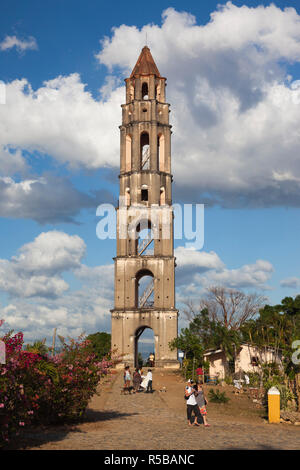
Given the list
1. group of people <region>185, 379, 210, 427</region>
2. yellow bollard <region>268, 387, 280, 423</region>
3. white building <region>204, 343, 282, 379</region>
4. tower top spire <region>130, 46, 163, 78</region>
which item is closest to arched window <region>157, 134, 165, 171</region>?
tower top spire <region>130, 46, 163, 78</region>

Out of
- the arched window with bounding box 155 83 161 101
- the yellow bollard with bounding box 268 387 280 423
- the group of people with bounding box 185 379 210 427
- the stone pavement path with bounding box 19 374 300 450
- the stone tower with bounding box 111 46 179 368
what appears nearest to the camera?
the stone pavement path with bounding box 19 374 300 450

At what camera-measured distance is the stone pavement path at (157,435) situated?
12.0m

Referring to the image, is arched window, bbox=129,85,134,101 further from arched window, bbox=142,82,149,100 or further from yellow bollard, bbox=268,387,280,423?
yellow bollard, bbox=268,387,280,423

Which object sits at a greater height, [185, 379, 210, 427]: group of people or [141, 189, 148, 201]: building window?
[141, 189, 148, 201]: building window

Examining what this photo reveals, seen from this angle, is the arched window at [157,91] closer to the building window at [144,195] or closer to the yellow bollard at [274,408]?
the building window at [144,195]

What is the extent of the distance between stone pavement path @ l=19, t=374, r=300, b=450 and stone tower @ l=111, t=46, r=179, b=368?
22.4 metres

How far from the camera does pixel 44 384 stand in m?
13.5

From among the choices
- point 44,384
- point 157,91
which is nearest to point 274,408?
point 44,384

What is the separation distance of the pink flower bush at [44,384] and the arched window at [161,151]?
3208 centimetres

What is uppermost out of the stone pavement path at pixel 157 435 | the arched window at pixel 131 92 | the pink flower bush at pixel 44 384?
the arched window at pixel 131 92

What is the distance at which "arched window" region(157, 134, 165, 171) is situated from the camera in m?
46.7

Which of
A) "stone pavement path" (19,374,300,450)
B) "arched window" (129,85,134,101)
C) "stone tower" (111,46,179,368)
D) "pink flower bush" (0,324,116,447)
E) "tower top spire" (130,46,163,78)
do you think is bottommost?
"stone pavement path" (19,374,300,450)

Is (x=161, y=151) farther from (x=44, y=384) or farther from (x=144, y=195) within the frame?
(x=44, y=384)

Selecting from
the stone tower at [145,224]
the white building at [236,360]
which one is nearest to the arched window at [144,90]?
the stone tower at [145,224]
